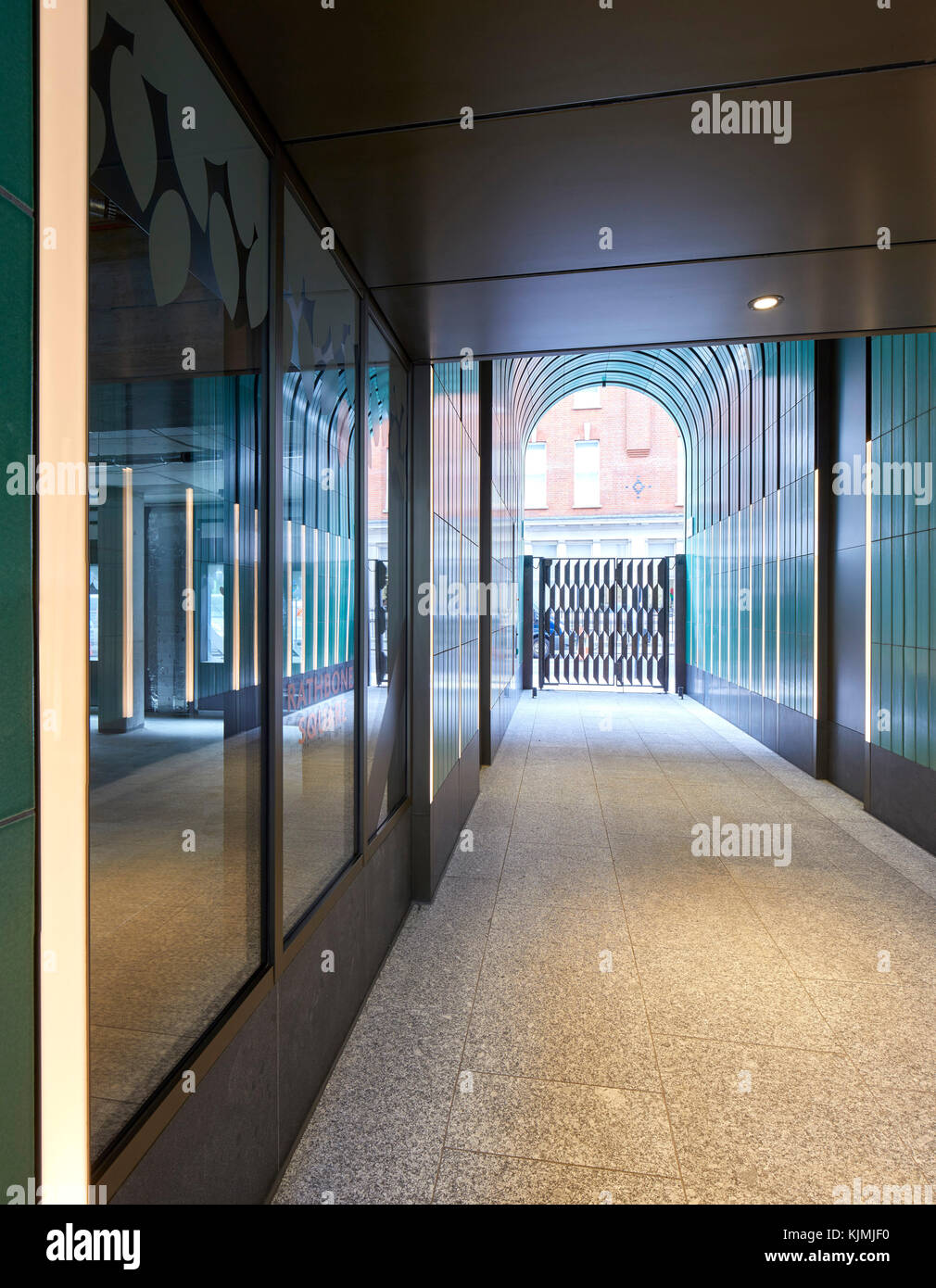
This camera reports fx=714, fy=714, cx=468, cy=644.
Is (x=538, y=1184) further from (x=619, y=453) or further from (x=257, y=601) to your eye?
(x=619, y=453)

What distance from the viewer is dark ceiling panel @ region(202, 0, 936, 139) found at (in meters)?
1.43

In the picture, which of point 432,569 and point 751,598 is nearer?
point 432,569

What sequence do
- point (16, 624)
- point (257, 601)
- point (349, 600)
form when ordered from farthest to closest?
point (349, 600), point (257, 601), point (16, 624)

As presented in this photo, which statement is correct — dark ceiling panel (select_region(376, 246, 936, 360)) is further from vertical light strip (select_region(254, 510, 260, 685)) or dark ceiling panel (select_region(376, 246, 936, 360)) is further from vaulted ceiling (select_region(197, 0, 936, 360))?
vertical light strip (select_region(254, 510, 260, 685))

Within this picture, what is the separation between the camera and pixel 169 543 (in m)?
1.49

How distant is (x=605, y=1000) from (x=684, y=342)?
2.90 metres

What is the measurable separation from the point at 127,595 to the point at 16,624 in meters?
0.35

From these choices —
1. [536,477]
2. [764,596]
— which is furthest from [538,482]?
[764,596]

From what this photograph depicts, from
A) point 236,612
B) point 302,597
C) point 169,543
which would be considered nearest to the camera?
point 169,543

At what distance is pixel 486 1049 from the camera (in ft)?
8.31

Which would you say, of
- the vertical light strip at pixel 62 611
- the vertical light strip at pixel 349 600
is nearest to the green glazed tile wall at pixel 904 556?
the vertical light strip at pixel 349 600

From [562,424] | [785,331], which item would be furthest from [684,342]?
[562,424]

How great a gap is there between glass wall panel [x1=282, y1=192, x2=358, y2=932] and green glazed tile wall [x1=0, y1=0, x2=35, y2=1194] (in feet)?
3.42
